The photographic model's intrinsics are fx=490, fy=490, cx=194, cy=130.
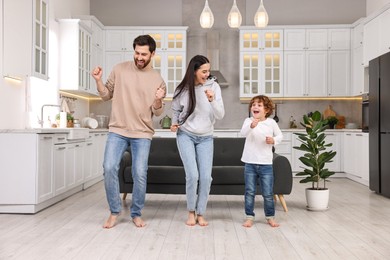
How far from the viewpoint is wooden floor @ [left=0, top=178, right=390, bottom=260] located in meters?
3.14

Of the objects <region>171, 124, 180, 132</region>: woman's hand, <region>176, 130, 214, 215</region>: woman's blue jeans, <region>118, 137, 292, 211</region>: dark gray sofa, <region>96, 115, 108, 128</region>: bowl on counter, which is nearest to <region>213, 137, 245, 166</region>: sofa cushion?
<region>118, 137, 292, 211</region>: dark gray sofa

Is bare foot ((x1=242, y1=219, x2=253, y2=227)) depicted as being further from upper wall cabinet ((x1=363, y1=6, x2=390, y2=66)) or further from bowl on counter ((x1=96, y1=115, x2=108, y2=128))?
bowl on counter ((x1=96, y1=115, x2=108, y2=128))

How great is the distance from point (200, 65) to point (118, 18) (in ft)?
18.2

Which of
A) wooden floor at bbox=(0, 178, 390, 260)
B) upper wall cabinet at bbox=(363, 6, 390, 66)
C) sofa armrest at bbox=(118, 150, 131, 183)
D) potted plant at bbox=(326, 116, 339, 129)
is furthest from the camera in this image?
potted plant at bbox=(326, 116, 339, 129)

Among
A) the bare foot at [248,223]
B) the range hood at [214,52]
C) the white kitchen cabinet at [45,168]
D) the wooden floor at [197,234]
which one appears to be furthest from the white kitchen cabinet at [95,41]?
the bare foot at [248,223]

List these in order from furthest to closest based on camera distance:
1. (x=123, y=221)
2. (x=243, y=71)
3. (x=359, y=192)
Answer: (x=243, y=71)
(x=359, y=192)
(x=123, y=221)

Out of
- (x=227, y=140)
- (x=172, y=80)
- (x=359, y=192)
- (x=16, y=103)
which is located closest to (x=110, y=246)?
(x=227, y=140)

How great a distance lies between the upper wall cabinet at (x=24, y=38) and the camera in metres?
4.80

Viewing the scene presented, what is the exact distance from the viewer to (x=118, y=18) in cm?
905

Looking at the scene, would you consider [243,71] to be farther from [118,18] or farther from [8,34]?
[8,34]

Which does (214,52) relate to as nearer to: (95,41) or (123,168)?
(95,41)

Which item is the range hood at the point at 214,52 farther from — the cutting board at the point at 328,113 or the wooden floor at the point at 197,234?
the wooden floor at the point at 197,234

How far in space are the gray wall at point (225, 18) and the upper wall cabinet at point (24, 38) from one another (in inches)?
138

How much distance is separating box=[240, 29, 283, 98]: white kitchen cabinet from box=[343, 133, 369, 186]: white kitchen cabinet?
4.87ft
